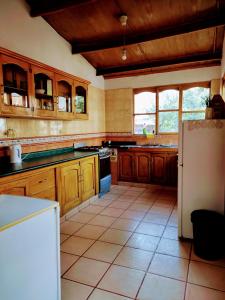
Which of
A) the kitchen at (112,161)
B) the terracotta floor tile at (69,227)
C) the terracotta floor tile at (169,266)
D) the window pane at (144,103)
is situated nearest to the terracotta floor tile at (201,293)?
the kitchen at (112,161)

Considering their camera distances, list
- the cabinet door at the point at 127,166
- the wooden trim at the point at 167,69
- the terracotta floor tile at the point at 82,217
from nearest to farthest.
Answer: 1. the terracotta floor tile at the point at 82,217
2. the wooden trim at the point at 167,69
3. the cabinet door at the point at 127,166

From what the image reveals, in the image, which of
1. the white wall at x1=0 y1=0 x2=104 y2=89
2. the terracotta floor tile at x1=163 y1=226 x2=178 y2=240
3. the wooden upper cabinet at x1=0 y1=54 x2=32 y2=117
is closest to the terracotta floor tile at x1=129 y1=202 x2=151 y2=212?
the terracotta floor tile at x1=163 y1=226 x2=178 y2=240

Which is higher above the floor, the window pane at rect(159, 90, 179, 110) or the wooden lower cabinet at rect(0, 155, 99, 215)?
the window pane at rect(159, 90, 179, 110)

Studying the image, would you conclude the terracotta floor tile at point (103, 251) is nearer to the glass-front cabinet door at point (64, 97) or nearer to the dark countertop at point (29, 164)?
the dark countertop at point (29, 164)

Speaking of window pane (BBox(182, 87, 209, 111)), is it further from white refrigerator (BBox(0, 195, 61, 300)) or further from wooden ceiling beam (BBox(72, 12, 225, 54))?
white refrigerator (BBox(0, 195, 61, 300))

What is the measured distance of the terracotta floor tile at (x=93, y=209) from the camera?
139 inches

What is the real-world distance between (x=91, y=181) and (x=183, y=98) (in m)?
2.71

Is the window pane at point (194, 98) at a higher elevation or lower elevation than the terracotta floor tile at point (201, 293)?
higher

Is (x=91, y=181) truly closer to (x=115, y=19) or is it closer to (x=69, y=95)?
(x=69, y=95)

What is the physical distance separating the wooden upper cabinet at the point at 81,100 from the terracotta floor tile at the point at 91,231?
74.4 inches

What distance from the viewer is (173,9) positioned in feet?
10.2

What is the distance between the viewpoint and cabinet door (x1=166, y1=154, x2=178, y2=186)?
14.8ft

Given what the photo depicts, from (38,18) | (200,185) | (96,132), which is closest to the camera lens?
(200,185)

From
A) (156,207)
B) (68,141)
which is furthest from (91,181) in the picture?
(156,207)
